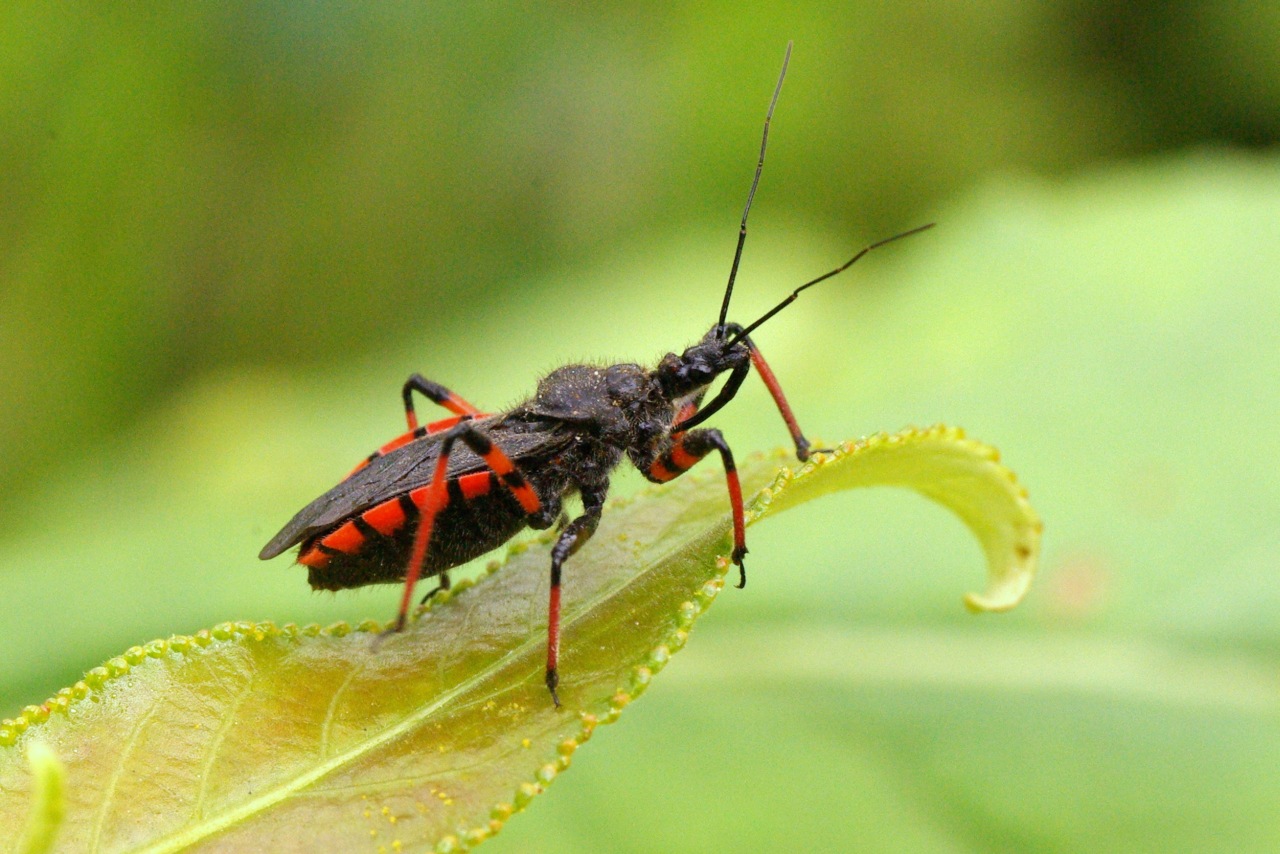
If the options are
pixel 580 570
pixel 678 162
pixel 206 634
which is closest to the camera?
pixel 206 634

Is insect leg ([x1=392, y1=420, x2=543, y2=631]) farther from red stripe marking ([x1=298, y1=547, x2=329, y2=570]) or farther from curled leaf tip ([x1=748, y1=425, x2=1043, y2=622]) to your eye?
curled leaf tip ([x1=748, y1=425, x2=1043, y2=622])

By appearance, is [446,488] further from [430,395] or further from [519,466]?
[430,395]

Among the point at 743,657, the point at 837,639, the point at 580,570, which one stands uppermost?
the point at 837,639

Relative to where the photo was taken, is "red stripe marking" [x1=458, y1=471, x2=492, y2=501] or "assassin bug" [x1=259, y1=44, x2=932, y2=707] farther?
"red stripe marking" [x1=458, y1=471, x2=492, y2=501]

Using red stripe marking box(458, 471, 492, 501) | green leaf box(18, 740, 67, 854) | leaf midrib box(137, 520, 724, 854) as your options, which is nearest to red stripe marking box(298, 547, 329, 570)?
red stripe marking box(458, 471, 492, 501)

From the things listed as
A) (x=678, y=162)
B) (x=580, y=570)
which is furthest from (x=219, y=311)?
(x=580, y=570)

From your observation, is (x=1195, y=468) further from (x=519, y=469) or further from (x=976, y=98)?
(x=976, y=98)

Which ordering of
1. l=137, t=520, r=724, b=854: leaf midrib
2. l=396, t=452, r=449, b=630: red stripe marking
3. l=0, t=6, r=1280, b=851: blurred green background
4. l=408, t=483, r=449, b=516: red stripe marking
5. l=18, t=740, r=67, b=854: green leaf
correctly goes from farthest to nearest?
l=0, t=6, r=1280, b=851: blurred green background < l=408, t=483, r=449, b=516: red stripe marking < l=396, t=452, r=449, b=630: red stripe marking < l=137, t=520, r=724, b=854: leaf midrib < l=18, t=740, r=67, b=854: green leaf
